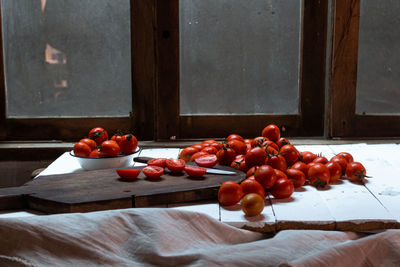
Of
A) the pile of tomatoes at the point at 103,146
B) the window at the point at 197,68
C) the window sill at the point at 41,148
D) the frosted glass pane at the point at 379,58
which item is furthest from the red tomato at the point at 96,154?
the frosted glass pane at the point at 379,58

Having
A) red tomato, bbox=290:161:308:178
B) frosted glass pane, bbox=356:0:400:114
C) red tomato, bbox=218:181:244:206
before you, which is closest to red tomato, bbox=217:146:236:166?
red tomato, bbox=290:161:308:178

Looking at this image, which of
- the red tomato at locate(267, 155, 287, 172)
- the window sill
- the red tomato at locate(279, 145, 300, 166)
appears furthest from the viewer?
the window sill

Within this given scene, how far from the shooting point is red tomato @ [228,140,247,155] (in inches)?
75.7

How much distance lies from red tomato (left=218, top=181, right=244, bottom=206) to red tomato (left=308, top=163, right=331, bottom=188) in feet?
1.15

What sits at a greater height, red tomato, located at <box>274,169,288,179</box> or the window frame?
the window frame

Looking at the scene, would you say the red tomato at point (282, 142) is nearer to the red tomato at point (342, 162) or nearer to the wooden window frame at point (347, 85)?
the red tomato at point (342, 162)

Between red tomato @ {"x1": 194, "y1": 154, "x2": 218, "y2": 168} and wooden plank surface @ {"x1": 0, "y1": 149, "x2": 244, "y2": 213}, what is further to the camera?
red tomato @ {"x1": 194, "y1": 154, "x2": 218, "y2": 168}

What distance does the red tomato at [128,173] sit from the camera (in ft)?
5.44

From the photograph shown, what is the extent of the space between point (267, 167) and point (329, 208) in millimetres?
246

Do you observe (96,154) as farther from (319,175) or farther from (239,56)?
(239,56)

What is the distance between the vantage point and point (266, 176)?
1.54 metres

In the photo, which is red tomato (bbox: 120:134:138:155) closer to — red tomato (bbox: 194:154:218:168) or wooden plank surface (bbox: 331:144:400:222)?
red tomato (bbox: 194:154:218:168)

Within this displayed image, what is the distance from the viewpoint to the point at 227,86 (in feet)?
8.46

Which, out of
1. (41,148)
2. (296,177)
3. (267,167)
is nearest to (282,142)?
(296,177)
